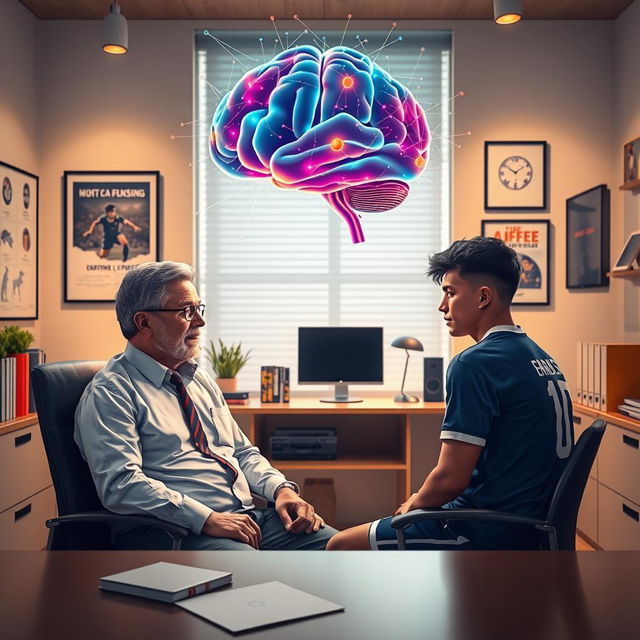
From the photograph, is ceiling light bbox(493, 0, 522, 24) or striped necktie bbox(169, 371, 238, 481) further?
ceiling light bbox(493, 0, 522, 24)

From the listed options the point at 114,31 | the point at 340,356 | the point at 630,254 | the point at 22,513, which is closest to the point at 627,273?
the point at 630,254

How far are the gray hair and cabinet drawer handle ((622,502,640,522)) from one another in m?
2.24

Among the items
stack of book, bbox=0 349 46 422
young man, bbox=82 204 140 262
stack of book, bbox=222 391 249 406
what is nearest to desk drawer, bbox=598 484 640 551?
stack of book, bbox=222 391 249 406

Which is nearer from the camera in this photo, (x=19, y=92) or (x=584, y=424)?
(x=584, y=424)

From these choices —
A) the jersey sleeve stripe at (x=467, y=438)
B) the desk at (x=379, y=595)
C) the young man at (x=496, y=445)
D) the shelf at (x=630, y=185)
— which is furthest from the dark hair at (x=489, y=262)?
the shelf at (x=630, y=185)

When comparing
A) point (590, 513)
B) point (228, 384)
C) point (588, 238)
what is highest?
point (588, 238)

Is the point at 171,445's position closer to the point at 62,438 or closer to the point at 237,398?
the point at 62,438

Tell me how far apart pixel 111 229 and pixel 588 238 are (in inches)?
112

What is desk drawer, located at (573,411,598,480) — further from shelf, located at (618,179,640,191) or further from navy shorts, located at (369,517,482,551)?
navy shorts, located at (369,517,482,551)

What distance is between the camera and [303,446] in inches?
160

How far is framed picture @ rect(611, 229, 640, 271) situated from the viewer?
148 inches

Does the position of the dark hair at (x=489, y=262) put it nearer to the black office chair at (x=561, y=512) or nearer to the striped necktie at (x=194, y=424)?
the black office chair at (x=561, y=512)

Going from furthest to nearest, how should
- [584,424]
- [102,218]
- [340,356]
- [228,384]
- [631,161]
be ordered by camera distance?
[102,218] → [340,356] → [228,384] → [631,161] → [584,424]

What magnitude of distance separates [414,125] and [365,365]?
142 cm
